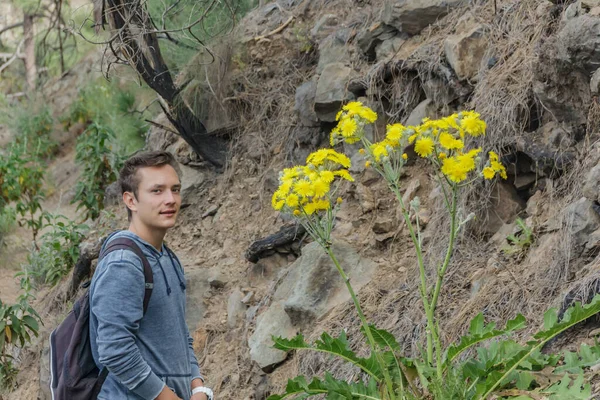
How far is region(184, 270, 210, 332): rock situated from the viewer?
247 inches

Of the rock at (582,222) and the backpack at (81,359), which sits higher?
the backpack at (81,359)

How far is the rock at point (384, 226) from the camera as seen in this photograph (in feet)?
18.0

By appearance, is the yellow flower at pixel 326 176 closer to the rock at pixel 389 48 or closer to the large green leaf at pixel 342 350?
the large green leaf at pixel 342 350

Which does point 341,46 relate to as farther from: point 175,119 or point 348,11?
point 175,119

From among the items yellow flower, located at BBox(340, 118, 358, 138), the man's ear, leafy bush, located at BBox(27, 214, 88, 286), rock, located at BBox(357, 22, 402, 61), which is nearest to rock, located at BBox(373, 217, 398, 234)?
rock, located at BBox(357, 22, 402, 61)

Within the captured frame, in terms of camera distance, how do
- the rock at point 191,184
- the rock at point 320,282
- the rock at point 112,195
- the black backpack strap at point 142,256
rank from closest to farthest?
the black backpack strap at point 142,256 → the rock at point 320,282 → the rock at point 191,184 → the rock at point 112,195

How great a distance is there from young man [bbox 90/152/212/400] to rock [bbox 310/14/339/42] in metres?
4.20

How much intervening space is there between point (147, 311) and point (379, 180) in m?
3.16

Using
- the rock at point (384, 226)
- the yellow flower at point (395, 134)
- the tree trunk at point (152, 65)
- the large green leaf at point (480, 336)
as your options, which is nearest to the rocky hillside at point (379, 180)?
the rock at point (384, 226)

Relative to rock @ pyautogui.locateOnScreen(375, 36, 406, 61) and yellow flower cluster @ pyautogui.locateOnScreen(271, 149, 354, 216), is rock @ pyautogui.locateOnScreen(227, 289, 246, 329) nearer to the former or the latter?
rock @ pyautogui.locateOnScreen(375, 36, 406, 61)

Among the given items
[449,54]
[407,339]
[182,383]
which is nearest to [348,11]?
[449,54]

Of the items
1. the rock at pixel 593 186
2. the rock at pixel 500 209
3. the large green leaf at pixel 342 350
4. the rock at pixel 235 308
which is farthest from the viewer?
the rock at pixel 235 308

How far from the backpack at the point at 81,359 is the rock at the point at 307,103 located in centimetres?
377

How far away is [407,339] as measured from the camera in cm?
451
